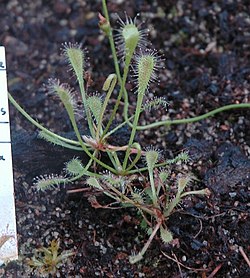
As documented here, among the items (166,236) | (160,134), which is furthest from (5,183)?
(160,134)

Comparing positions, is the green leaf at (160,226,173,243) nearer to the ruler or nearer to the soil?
the soil

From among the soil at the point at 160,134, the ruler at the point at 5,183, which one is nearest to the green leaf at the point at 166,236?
the soil at the point at 160,134

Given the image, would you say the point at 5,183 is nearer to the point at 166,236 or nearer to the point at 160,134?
the point at 166,236

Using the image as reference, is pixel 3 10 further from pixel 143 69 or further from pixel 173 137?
pixel 143 69

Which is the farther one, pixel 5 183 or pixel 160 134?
pixel 160 134

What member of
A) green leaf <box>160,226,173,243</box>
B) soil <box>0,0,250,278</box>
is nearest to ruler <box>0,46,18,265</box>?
soil <box>0,0,250,278</box>

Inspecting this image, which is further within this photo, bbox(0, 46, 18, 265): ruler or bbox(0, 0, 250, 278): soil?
bbox(0, 0, 250, 278): soil

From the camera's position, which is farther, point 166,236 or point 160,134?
point 160,134

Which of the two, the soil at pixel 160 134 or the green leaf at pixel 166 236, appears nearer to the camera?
the green leaf at pixel 166 236

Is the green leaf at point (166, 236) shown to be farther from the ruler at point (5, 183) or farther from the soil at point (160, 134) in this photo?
the ruler at point (5, 183)
